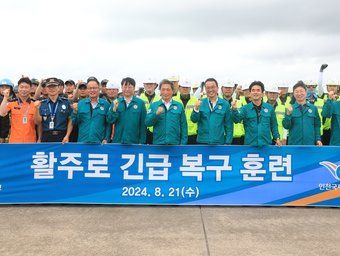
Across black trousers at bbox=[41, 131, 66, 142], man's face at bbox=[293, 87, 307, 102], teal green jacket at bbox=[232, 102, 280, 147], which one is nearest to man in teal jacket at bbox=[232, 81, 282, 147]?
teal green jacket at bbox=[232, 102, 280, 147]

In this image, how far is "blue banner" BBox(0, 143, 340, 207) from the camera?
7.32 meters

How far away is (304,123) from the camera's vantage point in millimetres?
7559

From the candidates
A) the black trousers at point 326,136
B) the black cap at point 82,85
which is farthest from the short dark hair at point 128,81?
the black trousers at point 326,136

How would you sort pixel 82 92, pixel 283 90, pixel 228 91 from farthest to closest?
1. pixel 283 90
2. pixel 82 92
3. pixel 228 91

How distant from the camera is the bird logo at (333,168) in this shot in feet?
24.0

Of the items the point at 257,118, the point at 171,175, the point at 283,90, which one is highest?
the point at 283,90

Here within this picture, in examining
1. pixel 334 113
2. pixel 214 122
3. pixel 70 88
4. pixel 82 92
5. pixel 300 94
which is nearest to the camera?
pixel 214 122

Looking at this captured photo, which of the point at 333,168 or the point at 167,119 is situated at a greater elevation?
the point at 167,119

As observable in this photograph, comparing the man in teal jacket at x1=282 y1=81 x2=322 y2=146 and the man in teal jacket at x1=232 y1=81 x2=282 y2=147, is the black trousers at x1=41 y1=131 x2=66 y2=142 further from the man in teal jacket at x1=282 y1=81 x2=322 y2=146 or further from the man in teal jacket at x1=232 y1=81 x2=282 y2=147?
the man in teal jacket at x1=282 y1=81 x2=322 y2=146

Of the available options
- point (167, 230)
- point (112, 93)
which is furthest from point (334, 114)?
point (112, 93)

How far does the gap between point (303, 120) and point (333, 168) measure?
963 millimetres

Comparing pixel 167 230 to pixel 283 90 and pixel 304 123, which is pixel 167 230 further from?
pixel 283 90

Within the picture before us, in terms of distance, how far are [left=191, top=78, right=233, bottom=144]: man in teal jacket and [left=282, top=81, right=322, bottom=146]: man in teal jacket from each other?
1085 mm

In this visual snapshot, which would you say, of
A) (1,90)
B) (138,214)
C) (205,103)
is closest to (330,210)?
(205,103)
